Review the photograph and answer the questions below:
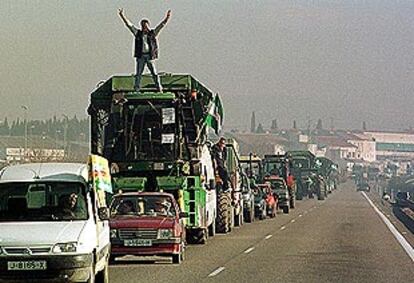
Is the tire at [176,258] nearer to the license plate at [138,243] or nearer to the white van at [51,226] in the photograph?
the license plate at [138,243]

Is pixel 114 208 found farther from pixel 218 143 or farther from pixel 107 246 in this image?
pixel 218 143

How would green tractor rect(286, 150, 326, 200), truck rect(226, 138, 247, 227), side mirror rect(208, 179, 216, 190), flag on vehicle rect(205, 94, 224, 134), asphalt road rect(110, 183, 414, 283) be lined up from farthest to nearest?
green tractor rect(286, 150, 326, 200) → truck rect(226, 138, 247, 227) → side mirror rect(208, 179, 216, 190) → flag on vehicle rect(205, 94, 224, 134) → asphalt road rect(110, 183, 414, 283)

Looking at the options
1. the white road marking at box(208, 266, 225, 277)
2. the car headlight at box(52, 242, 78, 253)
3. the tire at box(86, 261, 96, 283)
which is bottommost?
the white road marking at box(208, 266, 225, 277)

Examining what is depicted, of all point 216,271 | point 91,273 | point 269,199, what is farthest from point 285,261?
point 269,199

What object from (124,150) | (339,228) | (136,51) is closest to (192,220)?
(124,150)

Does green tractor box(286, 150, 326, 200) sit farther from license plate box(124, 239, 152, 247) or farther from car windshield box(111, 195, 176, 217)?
license plate box(124, 239, 152, 247)

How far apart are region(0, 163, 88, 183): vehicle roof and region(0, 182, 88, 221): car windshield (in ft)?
0.28

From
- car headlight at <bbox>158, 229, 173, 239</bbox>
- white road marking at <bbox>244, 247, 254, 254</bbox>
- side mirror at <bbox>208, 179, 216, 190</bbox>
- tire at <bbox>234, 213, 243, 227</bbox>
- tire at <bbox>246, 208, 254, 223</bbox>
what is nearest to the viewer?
car headlight at <bbox>158, 229, 173, 239</bbox>

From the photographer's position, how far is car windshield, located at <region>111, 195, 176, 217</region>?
24766 millimetres

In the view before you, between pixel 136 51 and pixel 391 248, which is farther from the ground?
pixel 136 51

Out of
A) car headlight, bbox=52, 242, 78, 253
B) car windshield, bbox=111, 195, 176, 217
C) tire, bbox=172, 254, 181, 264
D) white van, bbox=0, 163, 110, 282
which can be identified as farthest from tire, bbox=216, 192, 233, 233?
car headlight, bbox=52, 242, 78, 253

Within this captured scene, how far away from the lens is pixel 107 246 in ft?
61.7

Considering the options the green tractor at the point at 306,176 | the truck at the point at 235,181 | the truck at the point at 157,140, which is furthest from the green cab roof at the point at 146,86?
the green tractor at the point at 306,176

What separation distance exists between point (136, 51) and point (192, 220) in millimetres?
4663
